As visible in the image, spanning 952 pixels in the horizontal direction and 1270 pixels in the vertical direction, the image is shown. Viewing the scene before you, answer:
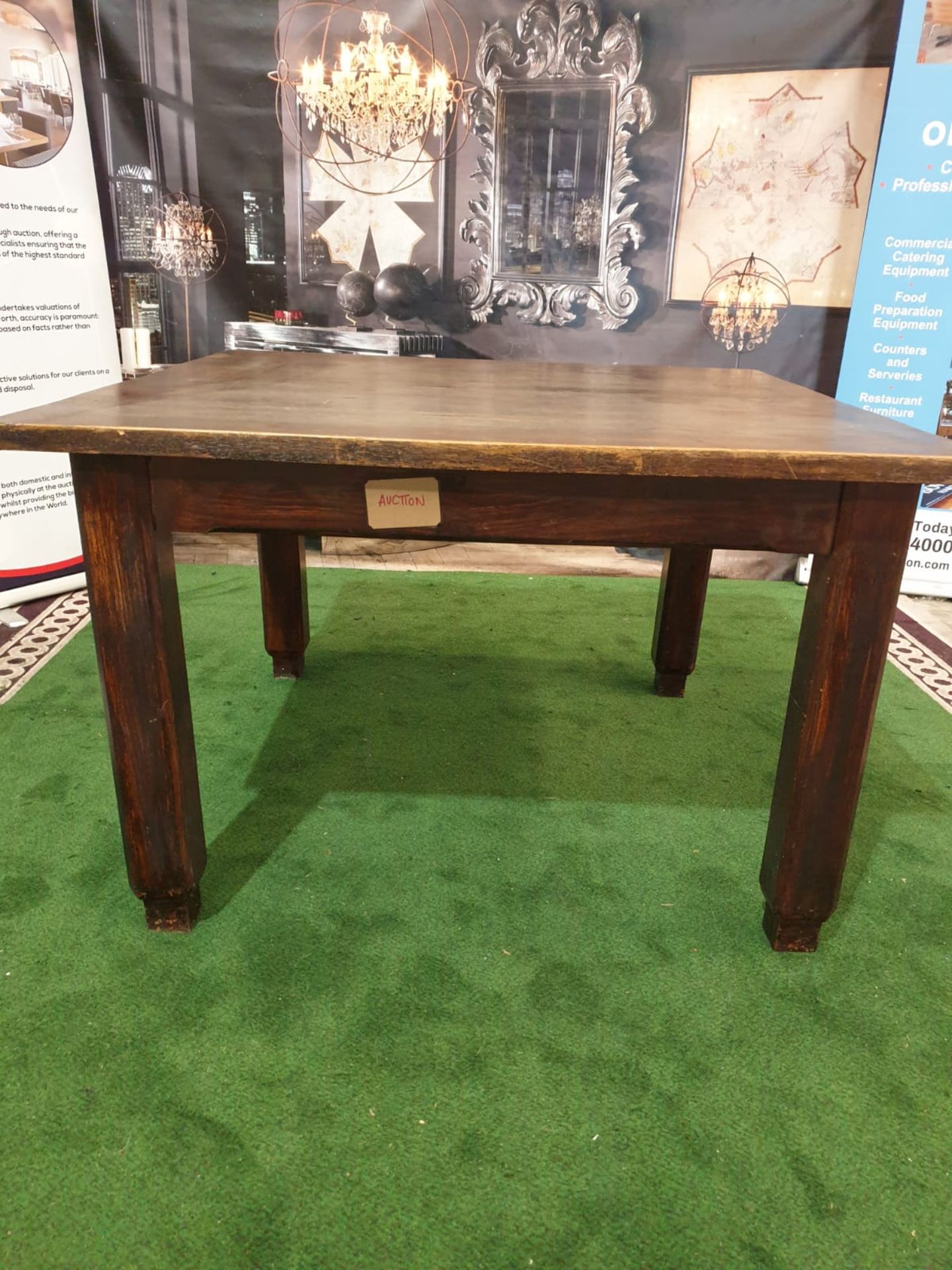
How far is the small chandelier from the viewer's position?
2.94 metres

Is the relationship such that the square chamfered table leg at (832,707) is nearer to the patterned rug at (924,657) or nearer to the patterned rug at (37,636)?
the patterned rug at (924,657)

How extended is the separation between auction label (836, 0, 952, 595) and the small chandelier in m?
0.25

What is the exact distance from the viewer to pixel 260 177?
9.67 ft

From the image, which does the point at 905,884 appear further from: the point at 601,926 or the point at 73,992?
the point at 73,992

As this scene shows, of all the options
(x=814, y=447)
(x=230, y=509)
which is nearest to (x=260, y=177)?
(x=230, y=509)

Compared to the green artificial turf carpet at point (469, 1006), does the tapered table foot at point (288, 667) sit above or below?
above

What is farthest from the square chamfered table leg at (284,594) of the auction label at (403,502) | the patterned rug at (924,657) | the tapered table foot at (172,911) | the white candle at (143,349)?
the patterned rug at (924,657)

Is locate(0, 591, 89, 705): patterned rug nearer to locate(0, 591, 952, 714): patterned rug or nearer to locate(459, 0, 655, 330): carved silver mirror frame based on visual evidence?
locate(0, 591, 952, 714): patterned rug

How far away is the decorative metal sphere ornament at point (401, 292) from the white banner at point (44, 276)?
894mm

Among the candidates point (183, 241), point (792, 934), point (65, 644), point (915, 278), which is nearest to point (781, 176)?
point (915, 278)

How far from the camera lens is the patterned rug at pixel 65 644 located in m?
2.23

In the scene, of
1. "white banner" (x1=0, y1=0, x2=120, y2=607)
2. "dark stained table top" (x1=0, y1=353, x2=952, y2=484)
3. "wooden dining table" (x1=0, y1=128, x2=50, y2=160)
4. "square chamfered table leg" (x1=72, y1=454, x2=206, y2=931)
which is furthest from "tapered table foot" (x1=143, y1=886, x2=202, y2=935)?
"wooden dining table" (x1=0, y1=128, x2=50, y2=160)

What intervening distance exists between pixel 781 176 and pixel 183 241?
78.4 inches

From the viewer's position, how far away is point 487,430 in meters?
1.07
